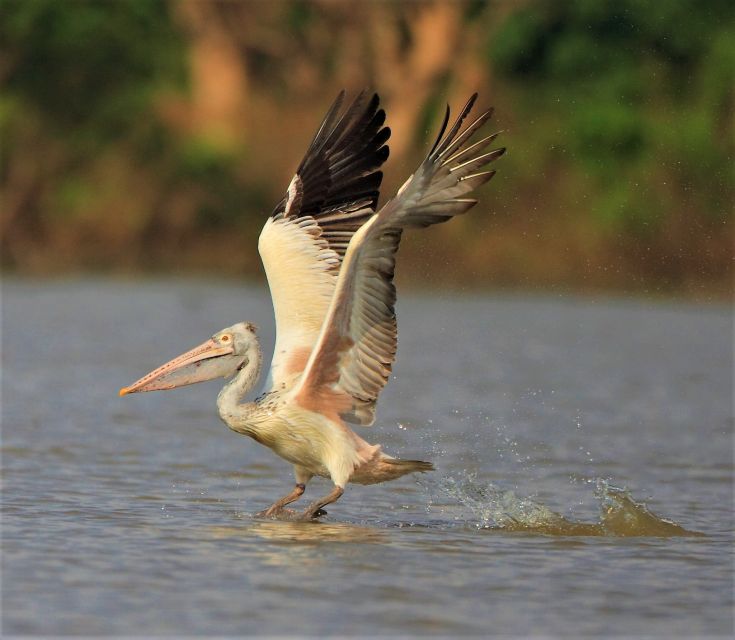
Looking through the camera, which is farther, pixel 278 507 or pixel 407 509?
pixel 407 509

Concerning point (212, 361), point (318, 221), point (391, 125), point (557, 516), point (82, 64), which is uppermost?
point (82, 64)

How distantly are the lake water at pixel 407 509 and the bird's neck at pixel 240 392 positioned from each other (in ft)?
1.66

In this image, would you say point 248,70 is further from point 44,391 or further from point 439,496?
point 439,496

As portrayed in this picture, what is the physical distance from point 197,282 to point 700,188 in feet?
29.5

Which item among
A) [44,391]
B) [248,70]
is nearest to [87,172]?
[248,70]

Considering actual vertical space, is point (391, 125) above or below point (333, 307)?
above

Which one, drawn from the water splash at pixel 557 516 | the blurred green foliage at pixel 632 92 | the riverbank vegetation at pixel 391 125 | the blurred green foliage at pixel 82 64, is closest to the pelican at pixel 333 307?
the water splash at pixel 557 516

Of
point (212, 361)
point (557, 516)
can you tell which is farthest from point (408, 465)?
point (212, 361)

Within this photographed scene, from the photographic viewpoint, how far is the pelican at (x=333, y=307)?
765 centimetres

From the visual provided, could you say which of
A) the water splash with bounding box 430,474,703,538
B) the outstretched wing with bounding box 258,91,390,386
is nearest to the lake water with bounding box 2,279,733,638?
the water splash with bounding box 430,474,703,538

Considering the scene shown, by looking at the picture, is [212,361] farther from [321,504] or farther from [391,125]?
[391,125]

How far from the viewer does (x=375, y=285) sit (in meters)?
7.89

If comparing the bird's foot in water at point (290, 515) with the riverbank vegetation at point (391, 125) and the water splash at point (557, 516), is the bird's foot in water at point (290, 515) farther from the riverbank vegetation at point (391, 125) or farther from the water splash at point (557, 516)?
the riverbank vegetation at point (391, 125)

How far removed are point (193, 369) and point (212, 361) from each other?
12cm
